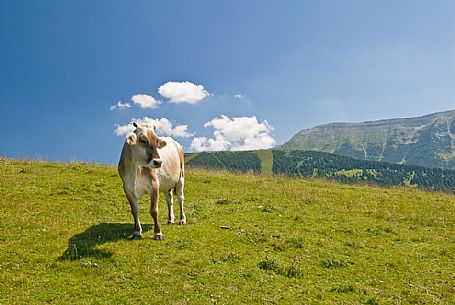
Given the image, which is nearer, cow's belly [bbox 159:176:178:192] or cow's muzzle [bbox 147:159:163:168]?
cow's muzzle [bbox 147:159:163:168]

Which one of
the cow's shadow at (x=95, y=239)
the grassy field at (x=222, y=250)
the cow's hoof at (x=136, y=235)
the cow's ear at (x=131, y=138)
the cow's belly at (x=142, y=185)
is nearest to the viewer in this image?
the grassy field at (x=222, y=250)

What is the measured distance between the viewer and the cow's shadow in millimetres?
11125

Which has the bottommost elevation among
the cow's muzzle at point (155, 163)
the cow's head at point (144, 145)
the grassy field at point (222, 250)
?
the grassy field at point (222, 250)

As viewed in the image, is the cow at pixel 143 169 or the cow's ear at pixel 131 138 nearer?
the cow's ear at pixel 131 138

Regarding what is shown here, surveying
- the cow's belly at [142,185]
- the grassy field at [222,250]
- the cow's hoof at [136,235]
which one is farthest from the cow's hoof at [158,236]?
the cow's belly at [142,185]

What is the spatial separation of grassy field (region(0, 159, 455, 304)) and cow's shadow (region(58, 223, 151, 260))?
1.4 inches

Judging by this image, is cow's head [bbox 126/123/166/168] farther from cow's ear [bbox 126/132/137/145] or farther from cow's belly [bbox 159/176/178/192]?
cow's belly [bbox 159/176/178/192]

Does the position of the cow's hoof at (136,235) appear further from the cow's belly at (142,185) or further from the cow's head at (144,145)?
the cow's head at (144,145)

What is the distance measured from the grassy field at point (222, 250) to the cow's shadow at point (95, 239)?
0.04 meters

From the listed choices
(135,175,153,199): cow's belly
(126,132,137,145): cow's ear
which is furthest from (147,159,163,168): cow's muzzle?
(135,175,153,199): cow's belly

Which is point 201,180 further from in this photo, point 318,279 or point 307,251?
point 318,279

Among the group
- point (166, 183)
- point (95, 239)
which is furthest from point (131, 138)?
point (95, 239)

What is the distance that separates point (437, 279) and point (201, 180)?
16.4 meters

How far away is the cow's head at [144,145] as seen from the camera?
12227mm
